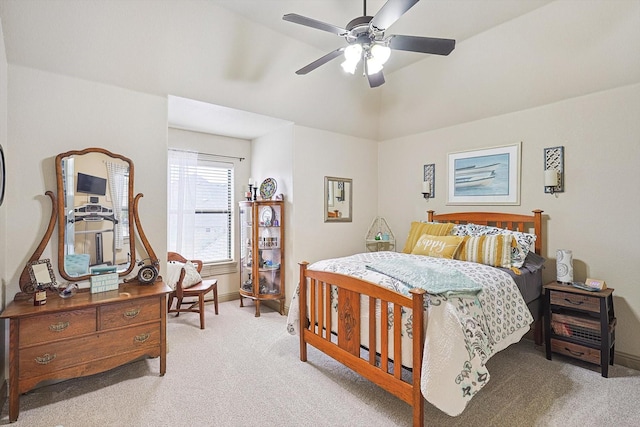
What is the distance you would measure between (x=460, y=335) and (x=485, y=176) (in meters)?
2.53

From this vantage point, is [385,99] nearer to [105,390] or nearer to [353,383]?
[353,383]

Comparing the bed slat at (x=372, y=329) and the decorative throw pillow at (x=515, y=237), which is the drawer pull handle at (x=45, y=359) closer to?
the bed slat at (x=372, y=329)

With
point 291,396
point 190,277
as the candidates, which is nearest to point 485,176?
point 291,396

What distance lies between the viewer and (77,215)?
258cm

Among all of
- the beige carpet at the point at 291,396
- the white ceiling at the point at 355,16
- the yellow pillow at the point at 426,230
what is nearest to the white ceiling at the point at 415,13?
the white ceiling at the point at 355,16

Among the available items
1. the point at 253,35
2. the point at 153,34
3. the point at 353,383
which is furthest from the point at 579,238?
the point at 153,34

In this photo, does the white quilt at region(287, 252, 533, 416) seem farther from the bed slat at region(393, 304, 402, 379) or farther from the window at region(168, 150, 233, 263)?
the window at region(168, 150, 233, 263)

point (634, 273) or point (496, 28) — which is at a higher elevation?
point (496, 28)

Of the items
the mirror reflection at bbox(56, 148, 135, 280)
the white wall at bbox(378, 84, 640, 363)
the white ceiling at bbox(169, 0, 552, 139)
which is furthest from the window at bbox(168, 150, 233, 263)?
the white wall at bbox(378, 84, 640, 363)

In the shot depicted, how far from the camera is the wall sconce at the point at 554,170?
3.09m

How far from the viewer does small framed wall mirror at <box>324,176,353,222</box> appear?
14.3ft

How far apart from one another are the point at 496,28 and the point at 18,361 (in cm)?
462

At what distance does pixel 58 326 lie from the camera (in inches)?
84.6

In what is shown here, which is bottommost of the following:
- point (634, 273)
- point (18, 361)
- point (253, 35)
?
point (18, 361)
